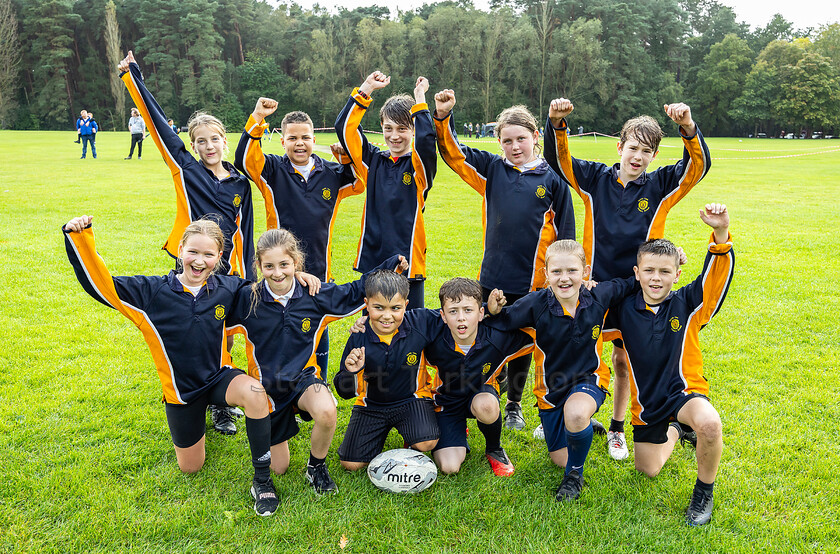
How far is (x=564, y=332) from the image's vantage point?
3498 millimetres

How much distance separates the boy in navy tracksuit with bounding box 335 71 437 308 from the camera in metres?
3.99

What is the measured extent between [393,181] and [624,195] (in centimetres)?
158

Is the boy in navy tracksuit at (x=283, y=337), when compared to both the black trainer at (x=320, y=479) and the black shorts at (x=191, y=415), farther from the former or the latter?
the black shorts at (x=191, y=415)

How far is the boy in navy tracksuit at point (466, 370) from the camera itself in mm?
3527

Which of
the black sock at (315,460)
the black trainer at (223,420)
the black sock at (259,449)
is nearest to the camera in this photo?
the black sock at (259,449)

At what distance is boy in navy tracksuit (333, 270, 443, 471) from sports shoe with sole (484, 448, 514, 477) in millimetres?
387

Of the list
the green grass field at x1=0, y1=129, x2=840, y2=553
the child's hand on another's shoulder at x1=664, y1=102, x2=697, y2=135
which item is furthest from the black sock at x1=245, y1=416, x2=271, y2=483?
the child's hand on another's shoulder at x1=664, y1=102, x2=697, y2=135

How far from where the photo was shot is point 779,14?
70062 millimetres

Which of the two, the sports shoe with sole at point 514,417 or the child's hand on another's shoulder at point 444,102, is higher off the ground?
the child's hand on another's shoulder at point 444,102

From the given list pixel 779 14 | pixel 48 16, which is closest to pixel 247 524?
pixel 48 16

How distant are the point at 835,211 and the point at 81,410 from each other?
555 inches

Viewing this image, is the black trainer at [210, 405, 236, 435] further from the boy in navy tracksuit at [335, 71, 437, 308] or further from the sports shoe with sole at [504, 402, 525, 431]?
the sports shoe with sole at [504, 402, 525, 431]

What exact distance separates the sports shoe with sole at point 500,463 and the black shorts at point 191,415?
1.67m

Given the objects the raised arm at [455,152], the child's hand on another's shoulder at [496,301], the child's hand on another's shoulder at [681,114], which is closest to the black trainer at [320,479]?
the child's hand on another's shoulder at [496,301]
